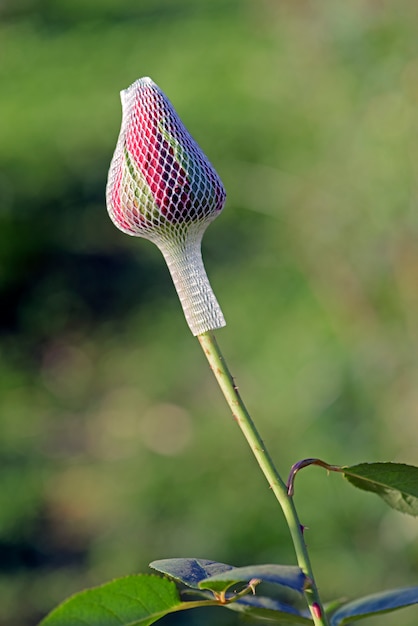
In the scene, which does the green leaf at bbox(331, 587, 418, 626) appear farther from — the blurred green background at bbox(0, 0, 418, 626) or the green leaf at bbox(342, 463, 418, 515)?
the blurred green background at bbox(0, 0, 418, 626)

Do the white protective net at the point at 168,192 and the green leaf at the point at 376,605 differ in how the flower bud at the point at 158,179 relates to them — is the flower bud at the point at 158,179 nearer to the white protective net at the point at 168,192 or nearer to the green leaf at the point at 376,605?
the white protective net at the point at 168,192

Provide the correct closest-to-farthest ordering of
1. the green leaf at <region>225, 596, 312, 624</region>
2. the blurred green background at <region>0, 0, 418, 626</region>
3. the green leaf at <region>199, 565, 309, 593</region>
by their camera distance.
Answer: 1. the green leaf at <region>199, 565, 309, 593</region>
2. the green leaf at <region>225, 596, 312, 624</region>
3. the blurred green background at <region>0, 0, 418, 626</region>

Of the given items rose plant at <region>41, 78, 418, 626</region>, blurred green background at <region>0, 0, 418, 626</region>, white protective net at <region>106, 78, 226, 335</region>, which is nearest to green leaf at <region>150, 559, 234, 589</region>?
rose plant at <region>41, 78, 418, 626</region>

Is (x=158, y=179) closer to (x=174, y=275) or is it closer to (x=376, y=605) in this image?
(x=174, y=275)

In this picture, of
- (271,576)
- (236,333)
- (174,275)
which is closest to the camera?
(271,576)

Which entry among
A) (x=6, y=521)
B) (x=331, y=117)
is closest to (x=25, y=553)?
(x=6, y=521)

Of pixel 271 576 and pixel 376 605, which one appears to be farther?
pixel 376 605

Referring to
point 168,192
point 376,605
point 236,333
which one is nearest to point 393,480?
point 376,605
